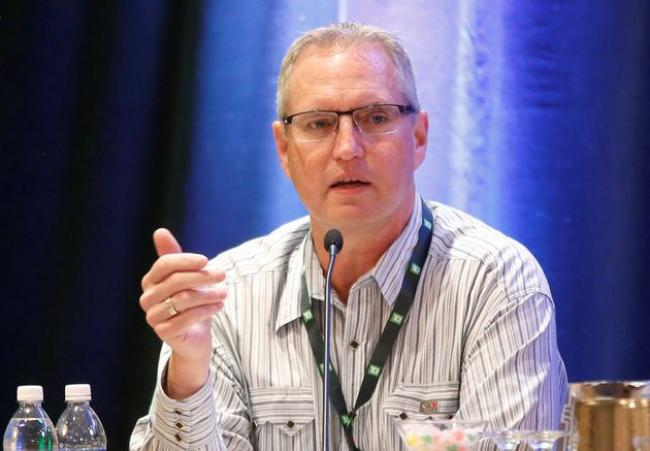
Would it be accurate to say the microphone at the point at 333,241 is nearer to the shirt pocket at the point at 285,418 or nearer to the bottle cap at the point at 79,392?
the shirt pocket at the point at 285,418

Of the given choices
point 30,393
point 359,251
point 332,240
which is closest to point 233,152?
point 359,251

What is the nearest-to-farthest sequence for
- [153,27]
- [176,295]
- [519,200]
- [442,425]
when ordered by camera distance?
[442,425], [176,295], [519,200], [153,27]

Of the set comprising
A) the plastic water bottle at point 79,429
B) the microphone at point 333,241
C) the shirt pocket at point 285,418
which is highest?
the microphone at point 333,241

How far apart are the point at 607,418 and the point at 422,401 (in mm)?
1132

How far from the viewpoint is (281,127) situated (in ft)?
9.18

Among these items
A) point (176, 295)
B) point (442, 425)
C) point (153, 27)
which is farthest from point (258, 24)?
point (442, 425)

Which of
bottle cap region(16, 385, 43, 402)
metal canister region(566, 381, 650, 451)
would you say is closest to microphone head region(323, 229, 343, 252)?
metal canister region(566, 381, 650, 451)

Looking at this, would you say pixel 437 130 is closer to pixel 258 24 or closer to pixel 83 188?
pixel 258 24

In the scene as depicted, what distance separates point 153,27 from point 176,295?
1897mm

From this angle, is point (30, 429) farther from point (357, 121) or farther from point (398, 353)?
point (357, 121)

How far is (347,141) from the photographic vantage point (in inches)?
98.4

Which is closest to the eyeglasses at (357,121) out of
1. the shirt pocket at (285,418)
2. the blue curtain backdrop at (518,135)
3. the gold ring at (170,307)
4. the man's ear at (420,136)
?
the man's ear at (420,136)

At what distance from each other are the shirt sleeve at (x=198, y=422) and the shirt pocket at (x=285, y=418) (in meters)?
0.04

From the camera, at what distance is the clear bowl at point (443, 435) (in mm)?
1634
